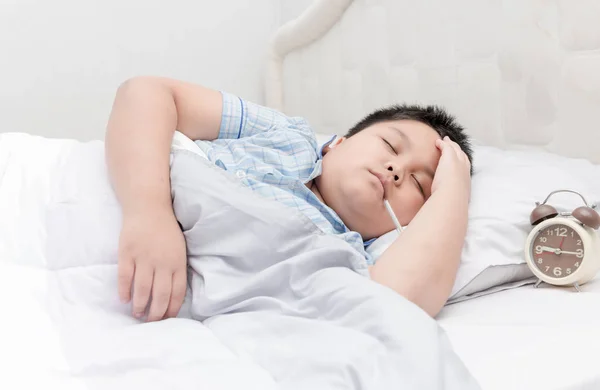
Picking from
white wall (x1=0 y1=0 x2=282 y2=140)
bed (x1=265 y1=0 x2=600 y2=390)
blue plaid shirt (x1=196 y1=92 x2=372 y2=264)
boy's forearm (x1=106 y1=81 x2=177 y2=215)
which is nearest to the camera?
bed (x1=265 y1=0 x2=600 y2=390)

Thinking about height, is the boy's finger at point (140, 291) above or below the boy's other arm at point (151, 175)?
below

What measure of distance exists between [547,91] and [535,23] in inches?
5.5

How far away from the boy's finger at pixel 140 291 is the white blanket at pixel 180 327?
0.03 metres

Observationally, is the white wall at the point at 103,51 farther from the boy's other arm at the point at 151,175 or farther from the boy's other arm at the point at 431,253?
the boy's other arm at the point at 431,253

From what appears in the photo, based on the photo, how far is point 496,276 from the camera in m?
0.86

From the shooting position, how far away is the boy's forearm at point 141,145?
2.60 feet

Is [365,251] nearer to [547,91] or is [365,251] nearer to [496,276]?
[496,276]

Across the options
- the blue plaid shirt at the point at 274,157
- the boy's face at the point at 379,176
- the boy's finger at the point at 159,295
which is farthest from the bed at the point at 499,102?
the boy's finger at the point at 159,295

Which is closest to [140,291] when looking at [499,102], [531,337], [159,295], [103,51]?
[159,295]

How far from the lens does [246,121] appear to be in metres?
1.09

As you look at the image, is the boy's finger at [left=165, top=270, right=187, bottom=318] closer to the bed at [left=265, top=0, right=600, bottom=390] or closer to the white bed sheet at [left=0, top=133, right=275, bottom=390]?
the white bed sheet at [left=0, top=133, right=275, bottom=390]

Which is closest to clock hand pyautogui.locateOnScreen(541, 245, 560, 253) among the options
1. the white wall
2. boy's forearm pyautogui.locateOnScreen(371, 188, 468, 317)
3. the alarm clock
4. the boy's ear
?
the alarm clock

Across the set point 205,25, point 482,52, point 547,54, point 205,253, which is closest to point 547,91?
point 547,54

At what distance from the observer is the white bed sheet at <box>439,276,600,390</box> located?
571mm
